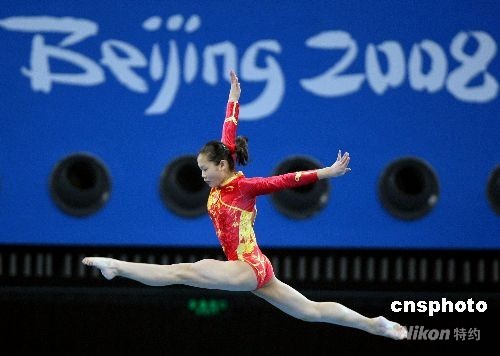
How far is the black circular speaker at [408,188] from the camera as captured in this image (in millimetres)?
8344

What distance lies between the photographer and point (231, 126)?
7.38 metres

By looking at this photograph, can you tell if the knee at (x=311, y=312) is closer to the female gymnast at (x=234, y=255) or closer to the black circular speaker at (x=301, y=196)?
the female gymnast at (x=234, y=255)

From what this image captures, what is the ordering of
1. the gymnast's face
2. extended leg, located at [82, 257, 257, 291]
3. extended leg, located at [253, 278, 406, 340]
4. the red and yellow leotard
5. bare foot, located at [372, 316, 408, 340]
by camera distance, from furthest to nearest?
bare foot, located at [372, 316, 408, 340] → extended leg, located at [253, 278, 406, 340] → the red and yellow leotard → the gymnast's face → extended leg, located at [82, 257, 257, 291]

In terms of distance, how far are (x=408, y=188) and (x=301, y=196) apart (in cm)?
A: 58

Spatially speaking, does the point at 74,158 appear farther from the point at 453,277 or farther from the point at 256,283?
the point at 453,277

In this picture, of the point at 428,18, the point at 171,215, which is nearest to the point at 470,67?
the point at 428,18

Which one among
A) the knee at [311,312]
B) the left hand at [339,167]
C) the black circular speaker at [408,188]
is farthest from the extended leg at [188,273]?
the black circular speaker at [408,188]

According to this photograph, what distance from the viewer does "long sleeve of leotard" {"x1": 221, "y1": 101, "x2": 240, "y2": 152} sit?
7332 mm

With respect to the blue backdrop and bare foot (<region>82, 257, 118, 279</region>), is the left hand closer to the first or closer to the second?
bare foot (<region>82, 257, 118, 279</region>)

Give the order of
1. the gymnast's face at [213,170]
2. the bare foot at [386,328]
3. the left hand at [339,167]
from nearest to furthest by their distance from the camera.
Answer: the left hand at [339,167] → the gymnast's face at [213,170] → the bare foot at [386,328]

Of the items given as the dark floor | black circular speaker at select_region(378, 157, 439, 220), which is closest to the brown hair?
black circular speaker at select_region(378, 157, 439, 220)

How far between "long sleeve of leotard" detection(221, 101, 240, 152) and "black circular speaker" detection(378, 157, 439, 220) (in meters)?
1.22

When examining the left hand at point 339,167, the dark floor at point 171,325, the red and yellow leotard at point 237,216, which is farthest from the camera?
the dark floor at point 171,325

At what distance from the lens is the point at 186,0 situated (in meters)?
8.45
